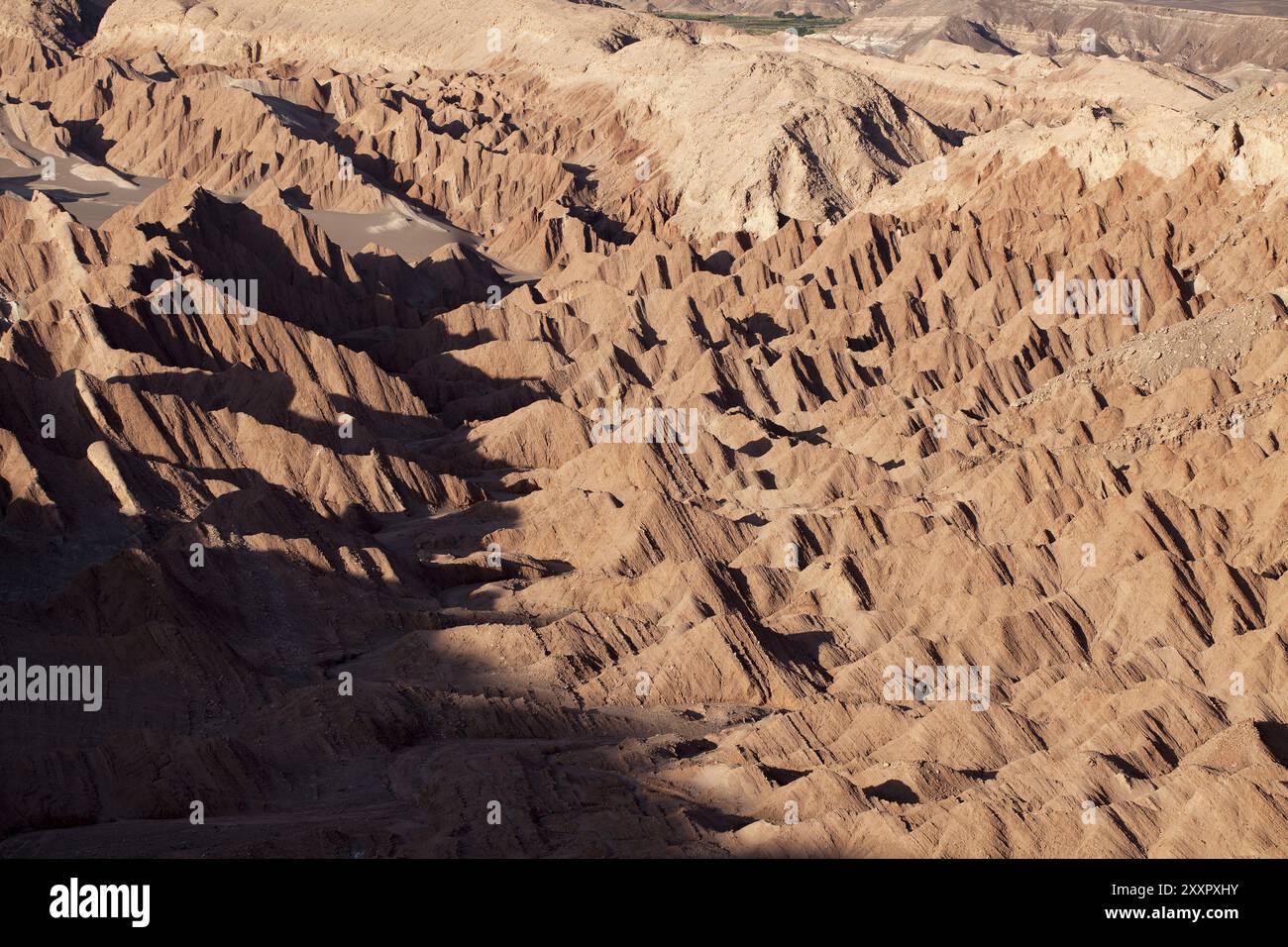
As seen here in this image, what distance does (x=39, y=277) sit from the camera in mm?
79125

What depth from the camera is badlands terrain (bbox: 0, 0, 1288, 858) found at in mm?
37719

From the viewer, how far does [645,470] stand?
65938 millimetres

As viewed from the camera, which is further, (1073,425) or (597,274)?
(597,274)

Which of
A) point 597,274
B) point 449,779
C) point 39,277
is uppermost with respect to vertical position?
point 597,274

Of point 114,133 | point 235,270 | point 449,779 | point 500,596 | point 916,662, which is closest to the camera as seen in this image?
point 449,779

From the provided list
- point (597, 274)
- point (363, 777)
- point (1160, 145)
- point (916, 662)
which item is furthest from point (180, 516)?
point (1160, 145)

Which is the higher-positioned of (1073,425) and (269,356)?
(269,356)

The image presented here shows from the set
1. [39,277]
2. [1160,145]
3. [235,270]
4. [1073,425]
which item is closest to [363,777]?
[1073,425]

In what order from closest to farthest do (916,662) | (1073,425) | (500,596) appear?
1. (916,662)
2. (500,596)
3. (1073,425)

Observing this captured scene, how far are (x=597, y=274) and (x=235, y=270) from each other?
22.2 m

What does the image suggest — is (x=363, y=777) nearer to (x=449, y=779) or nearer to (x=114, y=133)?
(x=449, y=779)

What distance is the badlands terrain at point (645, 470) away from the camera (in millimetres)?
37719

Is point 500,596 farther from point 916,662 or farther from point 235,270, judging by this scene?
point 235,270
